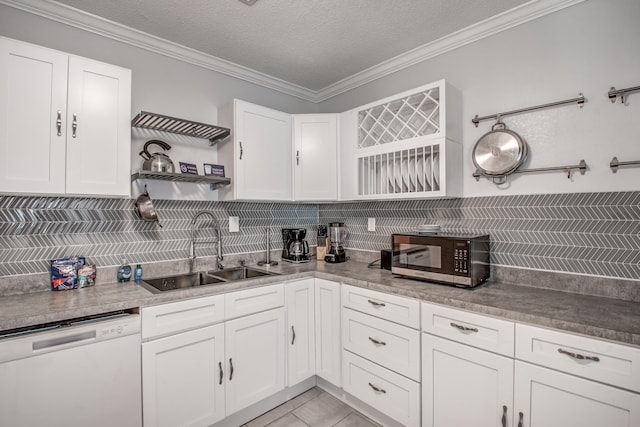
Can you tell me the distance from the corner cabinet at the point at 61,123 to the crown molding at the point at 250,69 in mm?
446

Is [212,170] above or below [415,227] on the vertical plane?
above

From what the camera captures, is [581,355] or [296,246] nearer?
[581,355]

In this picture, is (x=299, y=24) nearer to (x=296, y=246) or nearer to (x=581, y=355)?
(x=296, y=246)

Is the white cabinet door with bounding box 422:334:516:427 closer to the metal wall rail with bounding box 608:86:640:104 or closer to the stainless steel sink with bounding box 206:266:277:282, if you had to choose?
the stainless steel sink with bounding box 206:266:277:282

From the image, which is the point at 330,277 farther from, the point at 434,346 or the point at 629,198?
the point at 629,198

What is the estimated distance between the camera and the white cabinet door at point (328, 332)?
88.0 inches

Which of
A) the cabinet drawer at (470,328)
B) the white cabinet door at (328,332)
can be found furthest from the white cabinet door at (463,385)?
the white cabinet door at (328,332)

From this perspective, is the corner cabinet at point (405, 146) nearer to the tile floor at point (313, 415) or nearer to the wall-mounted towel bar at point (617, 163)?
the wall-mounted towel bar at point (617, 163)

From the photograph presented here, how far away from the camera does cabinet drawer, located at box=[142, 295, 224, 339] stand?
1.64m

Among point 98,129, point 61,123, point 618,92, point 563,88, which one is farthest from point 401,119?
point 61,123

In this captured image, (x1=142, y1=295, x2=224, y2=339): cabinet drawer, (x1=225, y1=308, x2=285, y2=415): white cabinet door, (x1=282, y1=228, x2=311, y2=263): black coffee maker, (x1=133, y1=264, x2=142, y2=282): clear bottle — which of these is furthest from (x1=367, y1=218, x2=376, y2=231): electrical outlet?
(x1=133, y1=264, x2=142, y2=282): clear bottle

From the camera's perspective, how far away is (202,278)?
240 centimetres

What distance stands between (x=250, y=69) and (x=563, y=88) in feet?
7.47

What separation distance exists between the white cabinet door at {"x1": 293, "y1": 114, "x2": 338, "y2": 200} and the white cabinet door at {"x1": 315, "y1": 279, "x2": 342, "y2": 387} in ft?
2.63
